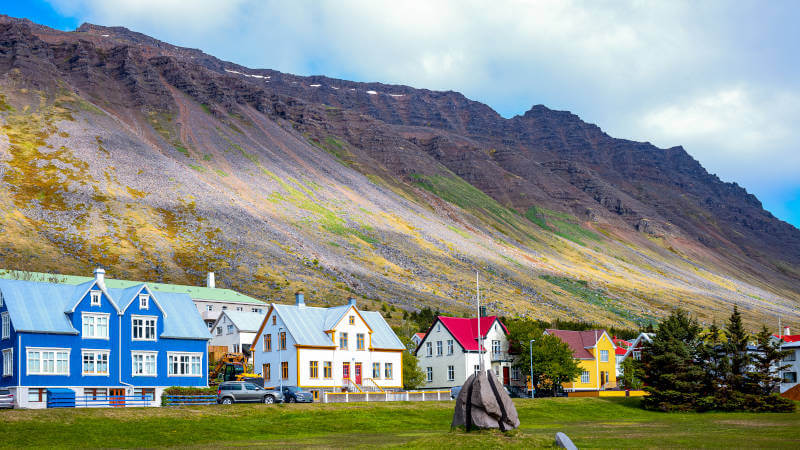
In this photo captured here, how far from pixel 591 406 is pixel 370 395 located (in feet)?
63.9

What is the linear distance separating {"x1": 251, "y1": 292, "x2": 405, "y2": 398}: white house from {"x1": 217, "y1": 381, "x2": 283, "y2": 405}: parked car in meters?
12.2

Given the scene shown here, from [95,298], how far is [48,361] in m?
5.96

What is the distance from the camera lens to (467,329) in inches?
3457

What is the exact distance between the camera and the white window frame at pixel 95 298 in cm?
5941

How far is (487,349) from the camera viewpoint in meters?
86.0

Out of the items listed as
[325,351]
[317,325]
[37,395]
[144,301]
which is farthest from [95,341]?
[317,325]

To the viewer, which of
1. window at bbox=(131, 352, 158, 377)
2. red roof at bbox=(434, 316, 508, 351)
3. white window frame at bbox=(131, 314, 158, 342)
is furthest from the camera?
red roof at bbox=(434, 316, 508, 351)

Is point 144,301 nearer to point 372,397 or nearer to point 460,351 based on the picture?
point 372,397

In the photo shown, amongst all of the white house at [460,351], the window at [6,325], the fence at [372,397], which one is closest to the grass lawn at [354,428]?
the fence at [372,397]

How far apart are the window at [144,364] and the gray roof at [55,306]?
2048mm

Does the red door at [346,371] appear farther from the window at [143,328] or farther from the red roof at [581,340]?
the red roof at [581,340]

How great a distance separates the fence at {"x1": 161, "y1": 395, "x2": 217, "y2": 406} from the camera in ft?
176

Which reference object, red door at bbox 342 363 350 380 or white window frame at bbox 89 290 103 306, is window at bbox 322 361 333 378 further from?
white window frame at bbox 89 290 103 306

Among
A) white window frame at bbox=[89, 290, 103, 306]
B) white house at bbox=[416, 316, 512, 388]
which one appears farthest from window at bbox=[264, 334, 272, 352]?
white house at bbox=[416, 316, 512, 388]
